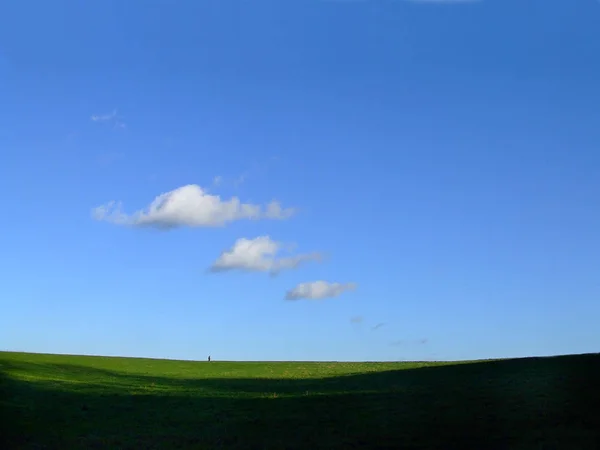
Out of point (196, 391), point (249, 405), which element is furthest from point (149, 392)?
point (249, 405)

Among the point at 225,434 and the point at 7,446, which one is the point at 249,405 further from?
the point at 7,446

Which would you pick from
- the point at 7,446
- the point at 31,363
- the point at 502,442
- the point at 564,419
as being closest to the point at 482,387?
the point at 564,419

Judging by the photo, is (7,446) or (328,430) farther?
(328,430)

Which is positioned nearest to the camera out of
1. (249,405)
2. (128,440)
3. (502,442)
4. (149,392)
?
(502,442)

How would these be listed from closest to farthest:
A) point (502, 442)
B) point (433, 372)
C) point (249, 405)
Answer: point (502, 442)
point (249, 405)
point (433, 372)

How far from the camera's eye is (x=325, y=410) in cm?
3753

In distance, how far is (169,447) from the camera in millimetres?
29156

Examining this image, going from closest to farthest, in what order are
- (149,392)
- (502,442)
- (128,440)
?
(502,442) → (128,440) → (149,392)

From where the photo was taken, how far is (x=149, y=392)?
47562 millimetres

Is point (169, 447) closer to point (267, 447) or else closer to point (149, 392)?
point (267, 447)

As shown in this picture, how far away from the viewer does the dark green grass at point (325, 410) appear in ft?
98.1

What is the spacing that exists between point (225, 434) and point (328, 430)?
4793 millimetres

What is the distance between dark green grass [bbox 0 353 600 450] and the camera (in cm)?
2991

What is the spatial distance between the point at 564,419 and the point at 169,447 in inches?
705
